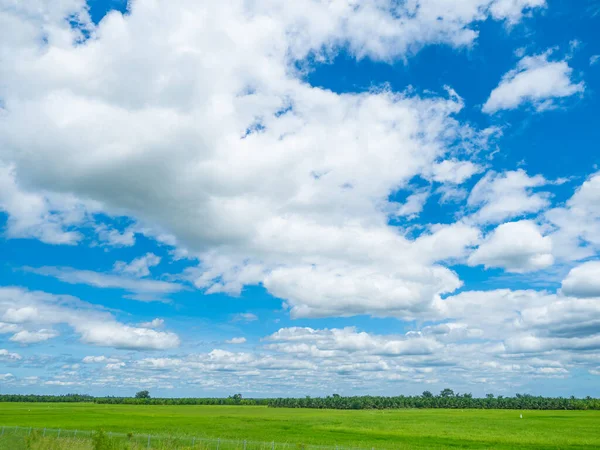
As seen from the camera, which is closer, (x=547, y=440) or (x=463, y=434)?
(x=547, y=440)

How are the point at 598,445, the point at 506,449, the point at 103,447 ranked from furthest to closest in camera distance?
the point at 598,445
the point at 506,449
the point at 103,447

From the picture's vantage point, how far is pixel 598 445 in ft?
162

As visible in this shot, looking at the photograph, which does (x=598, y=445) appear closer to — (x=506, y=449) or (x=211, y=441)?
(x=506, y=449)

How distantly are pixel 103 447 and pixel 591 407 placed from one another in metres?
192

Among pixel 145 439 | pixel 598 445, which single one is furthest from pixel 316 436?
pixel 598 445

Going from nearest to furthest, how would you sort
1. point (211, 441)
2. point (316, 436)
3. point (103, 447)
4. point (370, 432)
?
point (103, 447), point (211, 441), point (316, 436), point (370, 432)

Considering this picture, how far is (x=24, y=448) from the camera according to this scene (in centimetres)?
2770

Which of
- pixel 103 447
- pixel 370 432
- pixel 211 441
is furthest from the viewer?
pixel 370 432

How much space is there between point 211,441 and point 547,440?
38.1 metres

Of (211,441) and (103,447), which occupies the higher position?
(103,447)

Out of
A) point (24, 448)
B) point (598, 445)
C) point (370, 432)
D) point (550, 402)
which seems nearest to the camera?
point (24, 448)

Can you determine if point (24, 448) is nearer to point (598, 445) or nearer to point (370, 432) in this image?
point (370, 432)

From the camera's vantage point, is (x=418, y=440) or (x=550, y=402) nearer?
(x=418, y=440)

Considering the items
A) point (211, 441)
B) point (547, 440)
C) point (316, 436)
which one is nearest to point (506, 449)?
point (547, 440)
